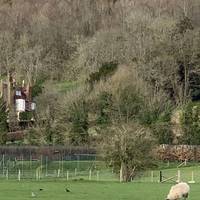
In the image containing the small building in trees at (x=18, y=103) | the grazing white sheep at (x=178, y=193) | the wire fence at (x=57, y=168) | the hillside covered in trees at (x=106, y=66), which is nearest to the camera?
the grazing white sheep at (x=178, y=193)

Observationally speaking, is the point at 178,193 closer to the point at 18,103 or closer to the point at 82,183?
the point at 82,183

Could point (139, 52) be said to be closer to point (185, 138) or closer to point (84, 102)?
point (84, 102)

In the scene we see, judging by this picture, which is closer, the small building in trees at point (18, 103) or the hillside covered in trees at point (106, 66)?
the hillside covered in trees at point (106, 66)

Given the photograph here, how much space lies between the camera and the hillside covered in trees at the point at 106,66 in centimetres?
8506

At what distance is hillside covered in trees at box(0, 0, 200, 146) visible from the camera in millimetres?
85062

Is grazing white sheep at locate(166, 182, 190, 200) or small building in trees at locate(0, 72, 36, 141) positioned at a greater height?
small building in trees at locate(0, 72, 36, 141)

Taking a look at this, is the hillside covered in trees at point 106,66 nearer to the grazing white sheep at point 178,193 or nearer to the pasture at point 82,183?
the pasture at point 82,183

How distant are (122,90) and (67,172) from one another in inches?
1181

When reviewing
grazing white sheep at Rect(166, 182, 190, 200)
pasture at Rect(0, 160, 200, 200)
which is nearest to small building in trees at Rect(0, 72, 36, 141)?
pasture at Rect(0, 160, 200, 200)

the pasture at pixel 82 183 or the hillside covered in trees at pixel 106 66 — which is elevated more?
the hillside covered in trees at pixel 106 66

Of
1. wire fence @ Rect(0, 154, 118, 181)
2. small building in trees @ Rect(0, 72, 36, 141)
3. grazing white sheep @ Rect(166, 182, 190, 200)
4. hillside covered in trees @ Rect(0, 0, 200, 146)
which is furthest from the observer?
small building in trees @ Rect(0, 72, 36, 141)

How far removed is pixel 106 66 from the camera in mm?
105375

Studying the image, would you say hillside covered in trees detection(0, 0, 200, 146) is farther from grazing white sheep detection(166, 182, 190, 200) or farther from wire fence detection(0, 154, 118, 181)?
grazing white sheep detection(166, 182, 190, 200)

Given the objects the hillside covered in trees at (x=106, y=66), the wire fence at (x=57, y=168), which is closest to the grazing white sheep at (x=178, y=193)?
the hillside covered in trees at (x=106, y=66)
